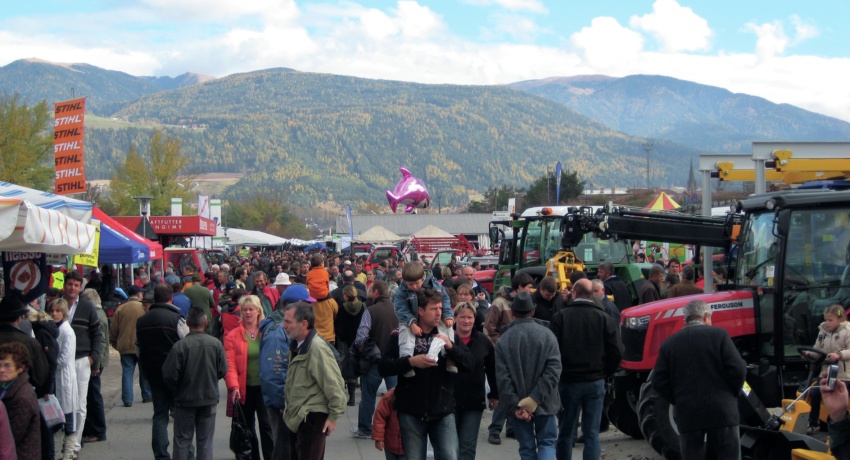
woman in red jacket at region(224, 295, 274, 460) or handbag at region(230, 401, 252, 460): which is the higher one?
woman in red jacket at region(224, 295, 274, 460)

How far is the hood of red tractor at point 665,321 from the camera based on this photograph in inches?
345

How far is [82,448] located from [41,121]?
1140 inches

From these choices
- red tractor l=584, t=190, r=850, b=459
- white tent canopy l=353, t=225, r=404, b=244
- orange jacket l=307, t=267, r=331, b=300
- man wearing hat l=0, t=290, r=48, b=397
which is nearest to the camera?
man wearing hat l=0, t=290, r=48, b=397

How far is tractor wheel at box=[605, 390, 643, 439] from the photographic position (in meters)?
9.82

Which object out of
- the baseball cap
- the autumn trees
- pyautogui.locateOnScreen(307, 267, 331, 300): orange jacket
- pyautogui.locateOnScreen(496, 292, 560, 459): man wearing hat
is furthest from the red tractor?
the autumn trees

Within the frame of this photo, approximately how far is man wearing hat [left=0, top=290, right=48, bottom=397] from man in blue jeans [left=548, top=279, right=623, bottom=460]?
4.31m

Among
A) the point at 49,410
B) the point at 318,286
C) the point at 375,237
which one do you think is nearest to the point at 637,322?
the point at 318,286

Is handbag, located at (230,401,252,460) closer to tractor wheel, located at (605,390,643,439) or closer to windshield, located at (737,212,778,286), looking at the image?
tractor wheel, located at (605,390,643,439)

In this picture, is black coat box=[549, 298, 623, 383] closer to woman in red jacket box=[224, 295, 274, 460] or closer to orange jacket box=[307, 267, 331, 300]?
woman in red jacket box=[224, 295, 274, 460]

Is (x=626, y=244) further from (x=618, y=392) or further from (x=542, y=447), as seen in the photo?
(x=542, y=447)

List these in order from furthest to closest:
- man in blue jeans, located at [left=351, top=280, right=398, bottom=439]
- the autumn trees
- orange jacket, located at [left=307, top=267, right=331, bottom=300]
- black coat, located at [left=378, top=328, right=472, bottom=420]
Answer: the autumn trees
orange jacket, located at [left=307, top=267, right=331, bottom=300]
man in blue jeans, located at [left=351, top=280, right=398, bottom=439]
black coat, located at [left=378, top=328, right=472, bottom=420]

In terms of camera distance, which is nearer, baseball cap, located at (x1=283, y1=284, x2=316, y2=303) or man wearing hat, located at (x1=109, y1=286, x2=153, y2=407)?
baseball cap, located at (x1=283, y1=284, x2=316, y2=303)

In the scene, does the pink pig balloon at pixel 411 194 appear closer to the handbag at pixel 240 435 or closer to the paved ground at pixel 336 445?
the paved ground at pixel 336 445

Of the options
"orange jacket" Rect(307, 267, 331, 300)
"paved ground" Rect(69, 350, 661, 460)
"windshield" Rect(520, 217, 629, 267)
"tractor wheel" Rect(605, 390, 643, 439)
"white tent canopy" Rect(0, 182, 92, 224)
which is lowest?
"paved ground" Rect(69, 350, 661, 460)
